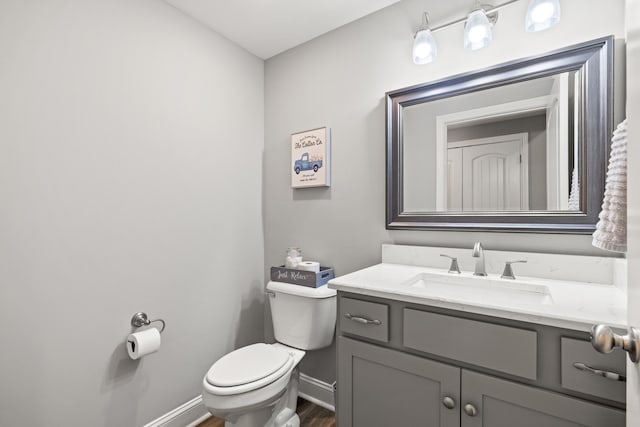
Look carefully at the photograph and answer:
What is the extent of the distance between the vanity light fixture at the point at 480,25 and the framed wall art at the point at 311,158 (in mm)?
678

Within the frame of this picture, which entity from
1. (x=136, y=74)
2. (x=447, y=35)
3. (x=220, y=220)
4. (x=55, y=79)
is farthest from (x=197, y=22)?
(x=447, y=35)

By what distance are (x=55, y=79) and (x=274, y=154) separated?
120 centimetres

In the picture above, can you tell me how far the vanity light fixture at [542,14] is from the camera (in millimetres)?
1169

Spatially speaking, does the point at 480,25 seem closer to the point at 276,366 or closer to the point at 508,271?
the point at 508,271

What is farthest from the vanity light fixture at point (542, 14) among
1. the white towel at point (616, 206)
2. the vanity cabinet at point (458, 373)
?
the vanity cabinet at point (458, 373)

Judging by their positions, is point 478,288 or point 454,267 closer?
point 478,288

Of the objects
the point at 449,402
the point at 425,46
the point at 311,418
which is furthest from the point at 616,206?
the point at 311,418

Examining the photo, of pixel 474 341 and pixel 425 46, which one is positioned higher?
pixel 425 46

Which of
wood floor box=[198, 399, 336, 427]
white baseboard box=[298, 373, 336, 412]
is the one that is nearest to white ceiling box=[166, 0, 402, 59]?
white baseboard box=[298, 373, 336, 412]

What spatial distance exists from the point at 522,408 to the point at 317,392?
1.33 meters

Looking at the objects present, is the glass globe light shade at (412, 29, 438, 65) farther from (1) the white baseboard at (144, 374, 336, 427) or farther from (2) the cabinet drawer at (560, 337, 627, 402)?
(1) the white baseboard at (144, 374, 336, 427)

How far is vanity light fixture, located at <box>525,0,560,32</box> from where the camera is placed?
3.84ft

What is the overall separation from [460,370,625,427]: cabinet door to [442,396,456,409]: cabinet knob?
26mm

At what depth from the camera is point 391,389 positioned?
1.12 meters
